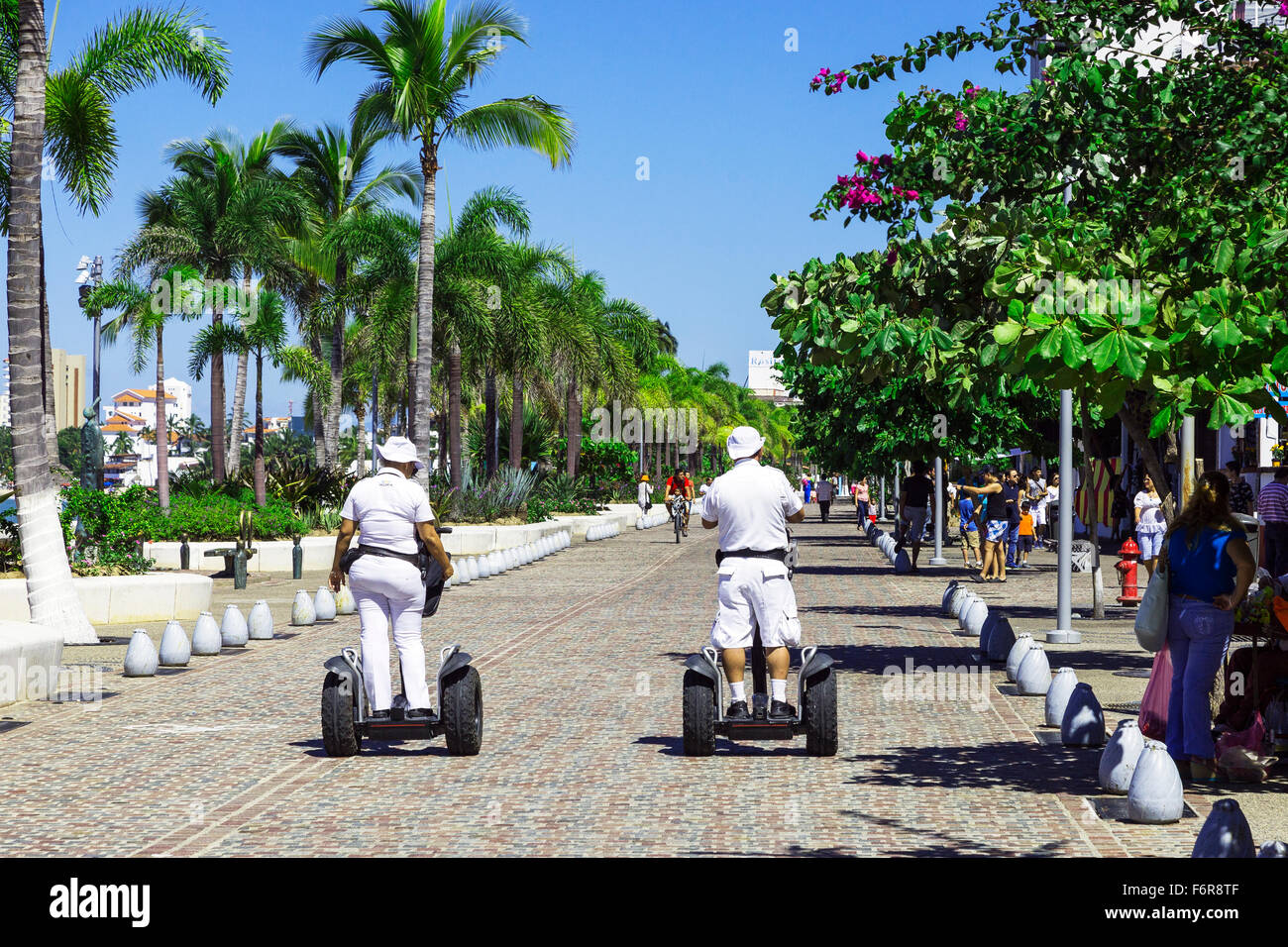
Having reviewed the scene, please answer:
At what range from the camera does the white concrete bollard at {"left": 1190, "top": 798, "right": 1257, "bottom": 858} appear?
18.1 ft

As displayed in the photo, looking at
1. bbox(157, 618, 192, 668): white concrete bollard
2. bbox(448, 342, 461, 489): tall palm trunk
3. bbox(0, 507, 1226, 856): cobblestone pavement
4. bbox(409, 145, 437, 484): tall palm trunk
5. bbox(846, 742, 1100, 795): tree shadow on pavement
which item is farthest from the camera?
bbox(448, 342, 461, 489): tall palm trunk

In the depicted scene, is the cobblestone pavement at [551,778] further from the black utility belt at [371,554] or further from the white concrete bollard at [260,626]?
the white concrete bollard at [260,626]

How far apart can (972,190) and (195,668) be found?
7.96m

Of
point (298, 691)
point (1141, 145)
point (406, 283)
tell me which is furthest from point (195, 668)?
point (406, 283)

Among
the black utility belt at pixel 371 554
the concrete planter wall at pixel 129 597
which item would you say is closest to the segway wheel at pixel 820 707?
the black utility belt at pixel 371 554

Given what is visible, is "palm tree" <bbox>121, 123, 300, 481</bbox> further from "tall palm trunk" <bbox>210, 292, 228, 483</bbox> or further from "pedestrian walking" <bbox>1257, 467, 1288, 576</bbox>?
"pedestrian walking" <bbox>1257, 467, 1288, 576</bbox>

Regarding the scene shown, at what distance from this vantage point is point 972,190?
13227 millimetres

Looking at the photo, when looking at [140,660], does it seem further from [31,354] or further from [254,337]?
[254,337]

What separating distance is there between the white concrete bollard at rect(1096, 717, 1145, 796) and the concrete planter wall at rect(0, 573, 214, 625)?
38.6ft

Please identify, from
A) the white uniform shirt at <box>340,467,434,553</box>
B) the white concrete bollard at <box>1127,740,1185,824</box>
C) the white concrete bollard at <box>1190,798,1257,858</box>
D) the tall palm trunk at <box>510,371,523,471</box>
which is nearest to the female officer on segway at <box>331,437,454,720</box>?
the white uniform shirt at <box>340,467,434,553</box>

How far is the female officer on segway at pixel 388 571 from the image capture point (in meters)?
8.58

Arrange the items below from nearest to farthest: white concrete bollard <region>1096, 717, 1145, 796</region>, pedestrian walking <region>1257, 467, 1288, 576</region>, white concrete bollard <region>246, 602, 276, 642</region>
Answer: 1. white concrete bollard <region>1096, 717, 1145, 796</region>
2. pedestrian walking <region>1257, 467, 1288, 576</region>
3. white concrete bollard <region>246, 602, 276, 642</region>
